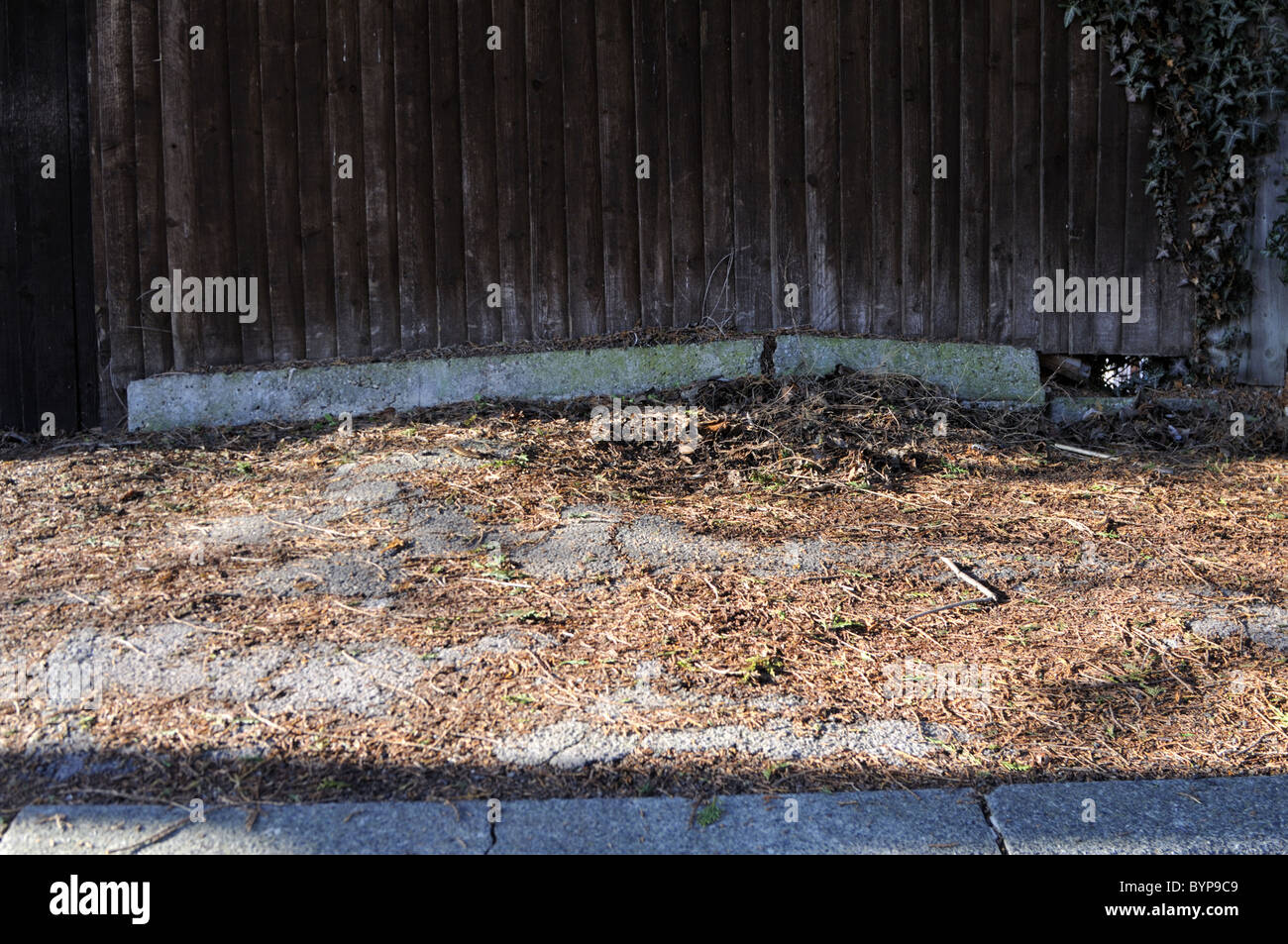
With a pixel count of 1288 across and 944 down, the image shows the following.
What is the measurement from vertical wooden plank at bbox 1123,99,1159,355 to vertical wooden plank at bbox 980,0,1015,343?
565 mm

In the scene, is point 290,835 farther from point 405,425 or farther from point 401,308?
point 401,308

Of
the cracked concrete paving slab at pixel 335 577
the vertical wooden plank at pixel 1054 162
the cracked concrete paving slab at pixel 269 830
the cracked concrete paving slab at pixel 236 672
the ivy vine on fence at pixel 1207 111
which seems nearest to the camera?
the cracked concrete paving slab at pixel 269 830

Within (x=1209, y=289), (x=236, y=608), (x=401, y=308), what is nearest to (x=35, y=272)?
(x=401, y=308)

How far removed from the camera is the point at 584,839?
212cm

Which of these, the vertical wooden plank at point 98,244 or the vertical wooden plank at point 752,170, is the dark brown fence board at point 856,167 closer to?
the vertical wooden plank at point 752,170

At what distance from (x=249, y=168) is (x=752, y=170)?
2.97m

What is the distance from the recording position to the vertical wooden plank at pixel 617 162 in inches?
226

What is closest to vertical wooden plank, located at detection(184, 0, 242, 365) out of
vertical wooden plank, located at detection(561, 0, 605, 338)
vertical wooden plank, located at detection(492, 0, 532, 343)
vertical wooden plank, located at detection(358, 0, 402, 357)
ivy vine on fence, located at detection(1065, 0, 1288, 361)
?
vertical wooden plank, located at detection(358, 0, 402, 357)

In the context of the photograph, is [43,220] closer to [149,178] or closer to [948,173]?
[149,178]

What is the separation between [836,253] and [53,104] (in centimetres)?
468

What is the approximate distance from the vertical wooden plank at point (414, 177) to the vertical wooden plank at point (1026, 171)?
343 centimetres

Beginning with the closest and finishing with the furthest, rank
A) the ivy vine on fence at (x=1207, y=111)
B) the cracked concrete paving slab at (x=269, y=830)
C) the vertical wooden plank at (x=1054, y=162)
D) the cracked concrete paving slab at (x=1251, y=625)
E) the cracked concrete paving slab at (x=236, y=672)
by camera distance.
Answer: the cracked concrete paving slab at (x=269, y=830)
the cracked concrete paving slab at (x=236, y=672)
the cracked concrete paving slab at (x=1251, y=625)
the ivy vine on fence at (x=1207, y=111)
the vertical wooden plank at (x=1054, y=162)

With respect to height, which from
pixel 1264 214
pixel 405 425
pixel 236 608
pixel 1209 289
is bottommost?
pixel 236 608

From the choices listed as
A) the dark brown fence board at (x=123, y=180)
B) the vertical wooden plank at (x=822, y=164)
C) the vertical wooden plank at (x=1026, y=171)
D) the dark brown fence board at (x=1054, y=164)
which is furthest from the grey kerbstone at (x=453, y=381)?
the dark brown fence board at (x=1054, y=164)
